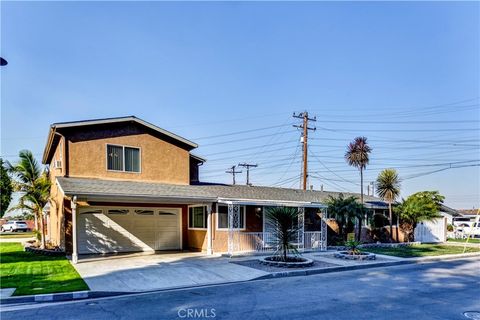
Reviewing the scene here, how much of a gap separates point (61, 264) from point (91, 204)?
4062 mm

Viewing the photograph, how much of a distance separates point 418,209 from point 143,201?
58.8ft

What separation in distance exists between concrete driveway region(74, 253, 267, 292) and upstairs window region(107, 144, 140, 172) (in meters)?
4.39

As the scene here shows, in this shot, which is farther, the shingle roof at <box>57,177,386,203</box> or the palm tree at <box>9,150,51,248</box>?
the palm tree at <box>9,150,51,248</box>

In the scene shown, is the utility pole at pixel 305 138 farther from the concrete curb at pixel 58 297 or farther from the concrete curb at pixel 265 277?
the concrete curb at pixel 58 297

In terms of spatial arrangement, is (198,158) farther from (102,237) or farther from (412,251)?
(412,251)

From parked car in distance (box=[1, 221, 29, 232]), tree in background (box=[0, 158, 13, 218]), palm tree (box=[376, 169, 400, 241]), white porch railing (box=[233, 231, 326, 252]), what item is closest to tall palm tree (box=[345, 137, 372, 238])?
palm tree (box=[376, 169, 400, 241])

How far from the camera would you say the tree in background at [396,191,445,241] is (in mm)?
24922

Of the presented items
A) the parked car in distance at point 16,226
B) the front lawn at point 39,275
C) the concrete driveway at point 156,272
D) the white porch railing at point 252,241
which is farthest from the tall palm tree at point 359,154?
the parked car in distance at point 16,226

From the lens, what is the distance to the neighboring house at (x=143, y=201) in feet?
56.3

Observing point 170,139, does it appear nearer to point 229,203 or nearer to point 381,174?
point 229,203

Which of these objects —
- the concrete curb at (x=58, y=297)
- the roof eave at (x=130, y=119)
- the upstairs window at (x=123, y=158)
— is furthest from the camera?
the upstairs window at (x=123, y=158)

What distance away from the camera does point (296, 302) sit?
8.55 metres

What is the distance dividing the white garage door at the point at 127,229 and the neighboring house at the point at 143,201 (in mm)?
46

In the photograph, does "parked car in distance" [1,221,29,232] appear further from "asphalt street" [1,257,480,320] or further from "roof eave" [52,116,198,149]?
"asphalt street" [1,257,480,320]
